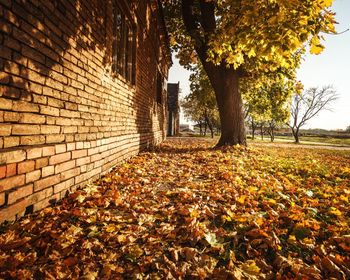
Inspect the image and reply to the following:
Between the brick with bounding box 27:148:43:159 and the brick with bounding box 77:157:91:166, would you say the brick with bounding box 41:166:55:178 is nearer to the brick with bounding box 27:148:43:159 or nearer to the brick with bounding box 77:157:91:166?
the brick with bounding box 27:148:43:159

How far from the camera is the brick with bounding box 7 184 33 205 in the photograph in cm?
221

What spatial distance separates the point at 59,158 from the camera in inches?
118

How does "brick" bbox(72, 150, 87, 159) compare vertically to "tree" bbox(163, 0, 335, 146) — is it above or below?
below

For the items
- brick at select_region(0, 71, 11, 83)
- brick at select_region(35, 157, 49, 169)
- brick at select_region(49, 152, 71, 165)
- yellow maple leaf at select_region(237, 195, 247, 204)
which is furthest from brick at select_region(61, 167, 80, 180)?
yellow maple leaf at select_region(237, 195, 247, 204)

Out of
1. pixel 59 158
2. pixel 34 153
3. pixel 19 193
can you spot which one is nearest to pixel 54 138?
pixel 59 158

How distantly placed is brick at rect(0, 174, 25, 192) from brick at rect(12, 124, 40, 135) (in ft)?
1.38

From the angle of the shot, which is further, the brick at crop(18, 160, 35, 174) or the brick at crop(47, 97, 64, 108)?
the brick at crop(47, 97, 64, 108)

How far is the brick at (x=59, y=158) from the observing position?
2.84 m

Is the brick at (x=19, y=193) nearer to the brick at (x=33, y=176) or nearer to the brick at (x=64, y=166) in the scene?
the brick at (x=33, y=176)

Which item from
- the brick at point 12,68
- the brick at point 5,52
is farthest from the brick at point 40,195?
the brick at point 5,52

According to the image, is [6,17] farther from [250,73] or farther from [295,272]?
[250,73]

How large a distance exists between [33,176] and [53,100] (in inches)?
37.5

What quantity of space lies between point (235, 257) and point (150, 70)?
8.51m

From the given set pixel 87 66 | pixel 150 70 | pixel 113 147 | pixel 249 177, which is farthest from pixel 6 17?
pixel 150 70
